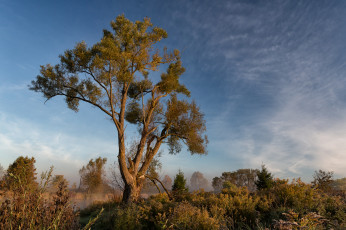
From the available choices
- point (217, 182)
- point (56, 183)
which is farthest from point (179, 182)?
point (217, 182)

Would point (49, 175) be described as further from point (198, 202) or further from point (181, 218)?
point (198, 202)

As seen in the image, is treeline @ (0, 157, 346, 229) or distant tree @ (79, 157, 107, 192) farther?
distant tree @ (79, 157, 107, 192)

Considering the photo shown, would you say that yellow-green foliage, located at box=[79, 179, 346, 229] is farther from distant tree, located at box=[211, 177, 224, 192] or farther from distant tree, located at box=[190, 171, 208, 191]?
distant tree, located at box=[190, 171, 208, 191]

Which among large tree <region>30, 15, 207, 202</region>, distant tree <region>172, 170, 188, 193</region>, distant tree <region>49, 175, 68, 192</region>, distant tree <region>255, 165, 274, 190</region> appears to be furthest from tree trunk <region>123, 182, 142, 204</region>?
distant tree <region>255, 165, 274, 190</region>

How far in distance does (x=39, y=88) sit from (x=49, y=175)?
12.6 meters

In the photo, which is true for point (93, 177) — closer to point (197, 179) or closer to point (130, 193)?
point (130, 193)

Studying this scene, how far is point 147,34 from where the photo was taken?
12.5 m

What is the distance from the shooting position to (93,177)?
24656 millimetres

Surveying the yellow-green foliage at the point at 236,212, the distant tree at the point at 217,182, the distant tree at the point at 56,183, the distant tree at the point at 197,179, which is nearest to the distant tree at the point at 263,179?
the yellow-green foliage at the point at 236,212

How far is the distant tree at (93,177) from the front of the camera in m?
24.5

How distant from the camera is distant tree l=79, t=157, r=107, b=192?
80.3ft

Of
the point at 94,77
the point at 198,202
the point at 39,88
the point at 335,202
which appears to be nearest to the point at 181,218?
the point at 198,202

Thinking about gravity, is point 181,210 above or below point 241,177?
below

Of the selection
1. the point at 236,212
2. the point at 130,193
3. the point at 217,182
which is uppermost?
the point at 217,182
